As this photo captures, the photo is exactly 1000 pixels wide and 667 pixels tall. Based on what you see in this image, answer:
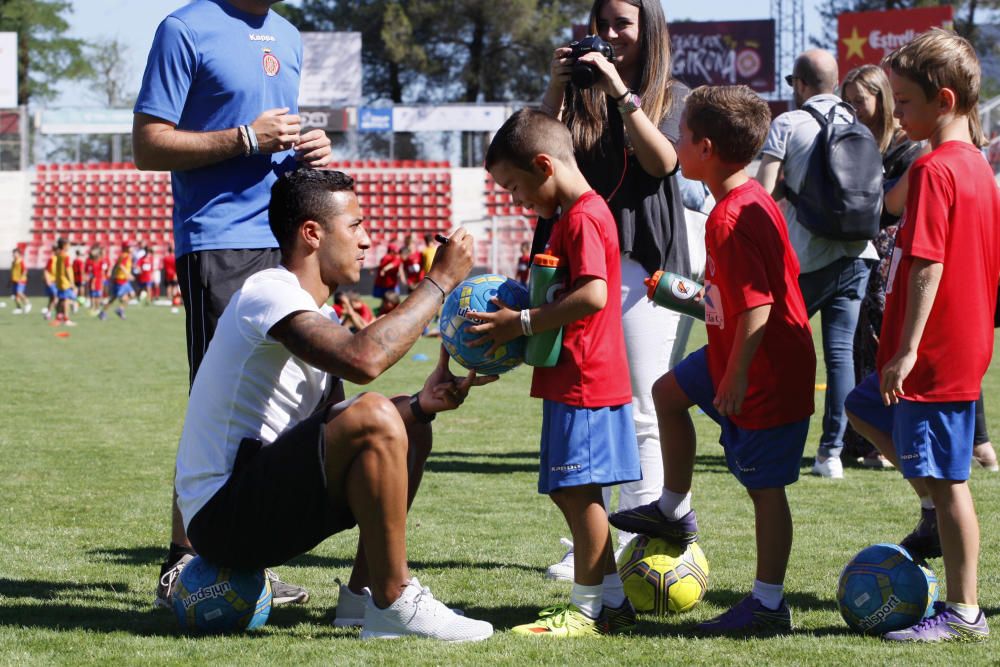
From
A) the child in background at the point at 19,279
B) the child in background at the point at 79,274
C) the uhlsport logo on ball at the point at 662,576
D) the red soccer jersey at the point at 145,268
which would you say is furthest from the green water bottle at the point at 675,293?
the child in background at the point at 79,274

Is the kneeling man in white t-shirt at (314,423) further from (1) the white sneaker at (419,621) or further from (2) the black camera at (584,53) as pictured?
(2) the black camera at (584,53)

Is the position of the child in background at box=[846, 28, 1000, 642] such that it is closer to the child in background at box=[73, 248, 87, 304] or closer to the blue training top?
the blue training top

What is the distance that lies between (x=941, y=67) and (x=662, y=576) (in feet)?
6.24

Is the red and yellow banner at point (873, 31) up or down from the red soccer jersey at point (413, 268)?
up

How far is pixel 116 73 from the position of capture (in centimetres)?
6400

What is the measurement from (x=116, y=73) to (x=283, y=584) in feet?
210

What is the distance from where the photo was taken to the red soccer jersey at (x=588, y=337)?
3.85 meters

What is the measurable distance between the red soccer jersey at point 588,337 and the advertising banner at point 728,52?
137ft

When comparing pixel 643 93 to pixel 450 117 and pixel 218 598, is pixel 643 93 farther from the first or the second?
pixel 450 117

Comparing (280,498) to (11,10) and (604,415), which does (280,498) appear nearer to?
(604,415)

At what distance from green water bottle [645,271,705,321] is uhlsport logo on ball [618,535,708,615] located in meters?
0.84

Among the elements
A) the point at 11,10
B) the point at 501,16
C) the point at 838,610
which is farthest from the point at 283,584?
the point at 11,10

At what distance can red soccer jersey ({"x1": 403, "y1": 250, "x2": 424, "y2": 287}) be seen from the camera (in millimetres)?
27692

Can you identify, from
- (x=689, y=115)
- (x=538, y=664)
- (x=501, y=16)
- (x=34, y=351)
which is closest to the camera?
(x=538, y=664)
